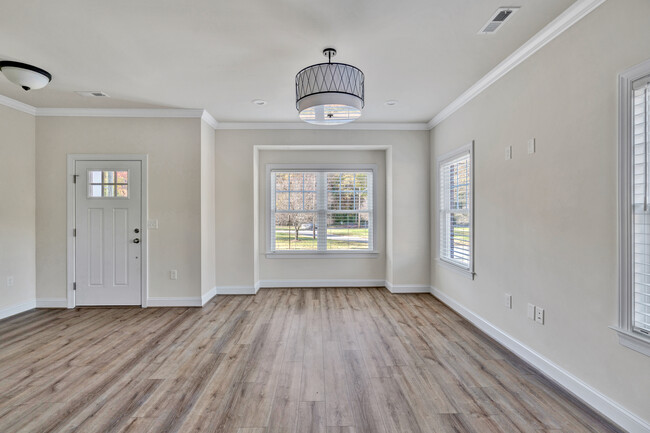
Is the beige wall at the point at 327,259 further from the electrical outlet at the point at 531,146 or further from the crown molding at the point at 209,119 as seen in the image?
the electrical outlet at the point at 531,146

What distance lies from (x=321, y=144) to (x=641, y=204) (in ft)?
12.9

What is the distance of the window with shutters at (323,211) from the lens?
17.9ft

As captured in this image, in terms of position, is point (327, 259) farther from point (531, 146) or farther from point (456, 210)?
point (531, 146)

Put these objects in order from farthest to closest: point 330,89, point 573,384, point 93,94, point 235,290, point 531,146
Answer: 1. point 235,290
2. point 93,94
3. point 531,146
4. point 330,89
5. point 573,384

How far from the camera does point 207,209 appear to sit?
462 centimetres

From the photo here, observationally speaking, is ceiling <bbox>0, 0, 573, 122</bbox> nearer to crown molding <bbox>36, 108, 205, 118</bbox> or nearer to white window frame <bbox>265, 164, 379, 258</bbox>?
crown molding <bbox>36, 108, 205, 118</bbox>

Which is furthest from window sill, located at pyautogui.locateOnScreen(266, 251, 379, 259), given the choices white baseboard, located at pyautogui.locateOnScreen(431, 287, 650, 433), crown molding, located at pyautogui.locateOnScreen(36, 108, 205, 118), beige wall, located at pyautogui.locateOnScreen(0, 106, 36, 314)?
beige wall, located at pyautogui.locateOnScreen(0, 106, 36, 314)

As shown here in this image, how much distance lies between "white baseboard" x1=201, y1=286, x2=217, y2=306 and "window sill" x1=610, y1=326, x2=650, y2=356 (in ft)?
14.1

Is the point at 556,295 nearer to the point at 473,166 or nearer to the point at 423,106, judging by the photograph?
the point at 473,166

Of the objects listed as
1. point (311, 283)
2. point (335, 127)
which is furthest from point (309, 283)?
point (335, 127)

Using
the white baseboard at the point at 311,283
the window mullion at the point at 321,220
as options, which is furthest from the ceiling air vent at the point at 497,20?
the white baseboard at the point at 311,283

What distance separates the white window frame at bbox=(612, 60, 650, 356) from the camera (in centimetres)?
181

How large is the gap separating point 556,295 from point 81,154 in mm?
5618

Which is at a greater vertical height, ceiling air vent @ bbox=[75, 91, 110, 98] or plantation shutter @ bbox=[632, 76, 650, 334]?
ceiling air vent @ bbox=[75, 91, 110, 98]
